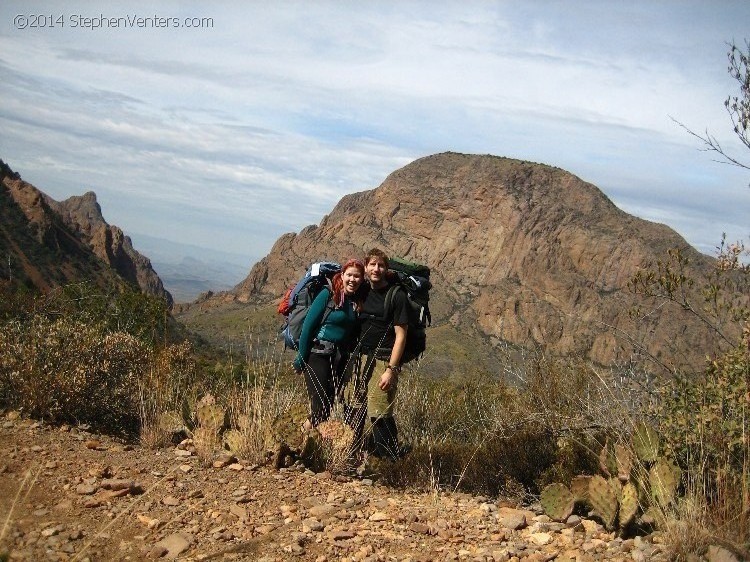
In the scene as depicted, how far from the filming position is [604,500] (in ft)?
12.6

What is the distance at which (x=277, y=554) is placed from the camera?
3.38m

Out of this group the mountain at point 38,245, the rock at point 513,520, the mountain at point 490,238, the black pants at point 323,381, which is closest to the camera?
the rock at point 513,520

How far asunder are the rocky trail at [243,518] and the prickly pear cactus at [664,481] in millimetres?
260

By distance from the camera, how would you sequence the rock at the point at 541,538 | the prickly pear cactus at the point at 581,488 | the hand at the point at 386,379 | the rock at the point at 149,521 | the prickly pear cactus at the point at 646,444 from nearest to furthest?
the rock at the point at 149,521 < the rock at the point at 541,538 < the prickly pear cactus at the point at 581,488 < the prickly pear cactus at the point at 646,444 < the hand at the point at 386,379

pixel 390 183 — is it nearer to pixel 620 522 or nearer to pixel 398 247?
pixel 398 247

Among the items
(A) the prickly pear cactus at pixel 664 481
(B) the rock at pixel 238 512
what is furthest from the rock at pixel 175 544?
(A) the prickly pear cactus at pixel 664 481

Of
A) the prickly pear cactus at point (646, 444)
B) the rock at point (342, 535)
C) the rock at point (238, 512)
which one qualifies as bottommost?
the rock at point (238, 512)

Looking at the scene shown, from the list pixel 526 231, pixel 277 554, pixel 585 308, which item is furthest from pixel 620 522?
pixel 526 231

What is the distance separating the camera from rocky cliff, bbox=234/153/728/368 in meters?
73.8

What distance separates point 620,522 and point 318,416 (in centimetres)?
252

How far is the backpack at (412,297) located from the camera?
17.3 ft

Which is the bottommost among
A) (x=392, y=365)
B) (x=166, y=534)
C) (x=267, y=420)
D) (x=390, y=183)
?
(x=166, y=534)

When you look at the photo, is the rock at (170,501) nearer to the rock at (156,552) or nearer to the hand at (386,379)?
the rock at (156,552)

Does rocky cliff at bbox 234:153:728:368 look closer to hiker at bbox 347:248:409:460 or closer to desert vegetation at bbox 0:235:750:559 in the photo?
desert vegetation at bbox 0:235:750:559
